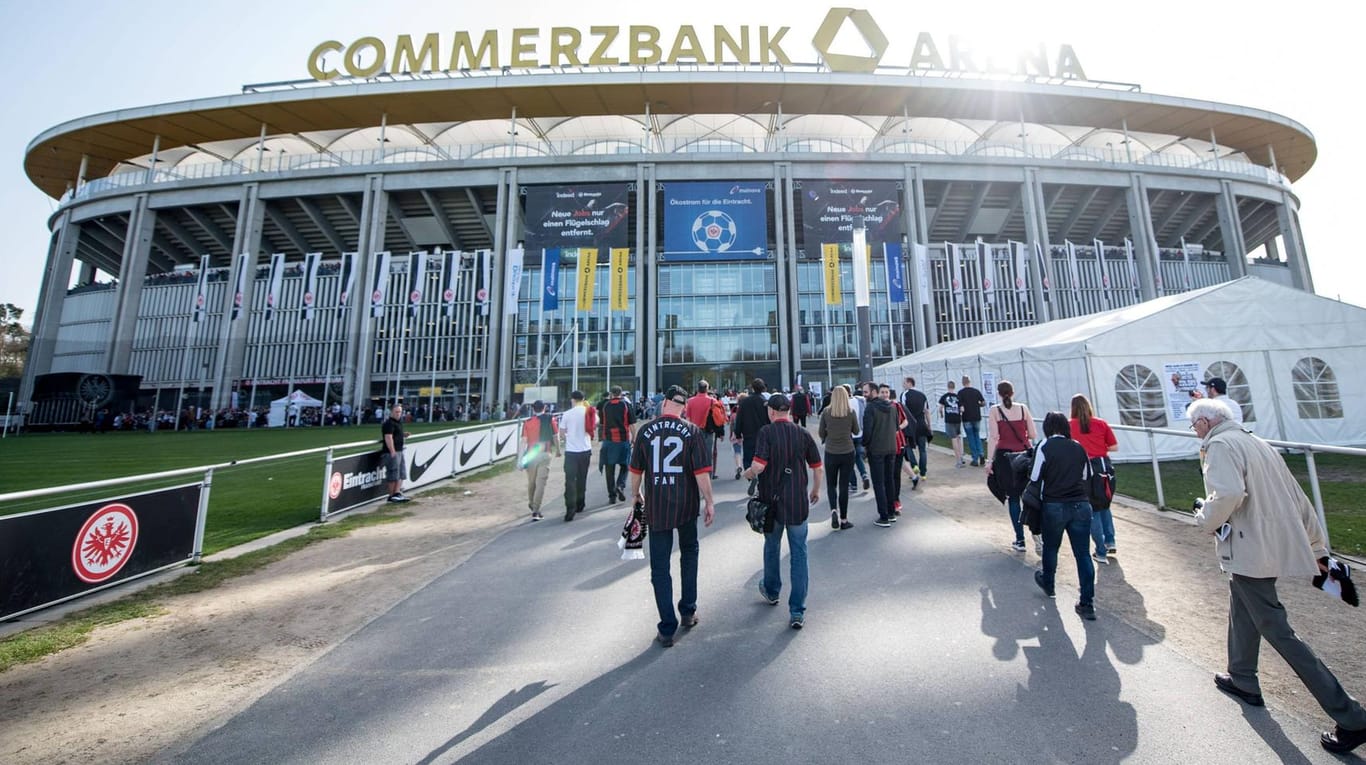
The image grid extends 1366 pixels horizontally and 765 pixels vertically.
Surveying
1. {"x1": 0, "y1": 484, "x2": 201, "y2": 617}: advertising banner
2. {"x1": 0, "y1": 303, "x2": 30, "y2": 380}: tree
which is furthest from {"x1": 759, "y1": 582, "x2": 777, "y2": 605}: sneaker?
{"x1": 0, "y1": 303, "x2": 30, "y2": 380}: tree

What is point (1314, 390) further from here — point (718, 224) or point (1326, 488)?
point (718, 224)

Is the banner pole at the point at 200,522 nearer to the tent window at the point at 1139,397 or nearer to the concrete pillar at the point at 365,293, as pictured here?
the tent window at the point at 1139,397

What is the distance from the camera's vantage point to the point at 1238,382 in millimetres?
11438

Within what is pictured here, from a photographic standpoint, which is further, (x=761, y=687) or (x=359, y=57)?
(x=359, y=57)

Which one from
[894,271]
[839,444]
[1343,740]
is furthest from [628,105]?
[1343,740]

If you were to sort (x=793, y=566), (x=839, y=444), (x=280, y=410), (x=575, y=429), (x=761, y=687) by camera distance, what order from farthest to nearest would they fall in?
1. (x=280, y=410)
2. (x=575, y=429)
3. (x=839, y=444)
4. (x=793, y=566)
5. (x=761, y=687)

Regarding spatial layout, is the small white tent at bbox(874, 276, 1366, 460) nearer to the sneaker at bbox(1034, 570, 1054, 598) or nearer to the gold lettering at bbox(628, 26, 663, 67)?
the sneaker at bbox(1034, 570, 1054, 598)

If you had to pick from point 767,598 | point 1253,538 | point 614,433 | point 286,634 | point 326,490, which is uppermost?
point 614,433

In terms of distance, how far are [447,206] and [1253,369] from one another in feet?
141

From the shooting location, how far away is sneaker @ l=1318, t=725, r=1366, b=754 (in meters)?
2.27

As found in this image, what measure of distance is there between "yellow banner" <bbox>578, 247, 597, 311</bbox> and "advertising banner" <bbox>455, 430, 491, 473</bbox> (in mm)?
17362

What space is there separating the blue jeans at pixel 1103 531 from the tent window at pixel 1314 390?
450 inches

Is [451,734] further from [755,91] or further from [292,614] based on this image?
[755,91]

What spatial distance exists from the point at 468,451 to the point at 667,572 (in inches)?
434
